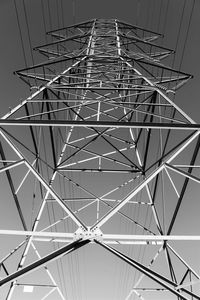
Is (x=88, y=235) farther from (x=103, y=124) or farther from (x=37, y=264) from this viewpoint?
(x=103, y=124)

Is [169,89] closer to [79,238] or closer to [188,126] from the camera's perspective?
[188,126]

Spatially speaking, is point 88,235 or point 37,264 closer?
point 37,264

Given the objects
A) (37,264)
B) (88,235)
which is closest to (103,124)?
(88,235)

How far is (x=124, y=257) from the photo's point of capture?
3.92 meters

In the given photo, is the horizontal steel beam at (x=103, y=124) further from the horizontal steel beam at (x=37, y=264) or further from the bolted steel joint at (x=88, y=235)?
the horizontal steel beam at (x=37, y=264)

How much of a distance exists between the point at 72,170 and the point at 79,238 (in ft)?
14.0

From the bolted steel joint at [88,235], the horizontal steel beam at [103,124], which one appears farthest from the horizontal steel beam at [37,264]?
the horizontal steel beam at [103,124]

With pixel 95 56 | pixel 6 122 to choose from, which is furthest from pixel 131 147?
pixel 6 122

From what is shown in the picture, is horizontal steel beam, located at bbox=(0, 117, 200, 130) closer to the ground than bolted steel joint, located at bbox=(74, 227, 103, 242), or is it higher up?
higher up

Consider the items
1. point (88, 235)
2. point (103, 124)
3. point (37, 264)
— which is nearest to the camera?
point (37, 264)

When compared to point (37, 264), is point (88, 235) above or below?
above

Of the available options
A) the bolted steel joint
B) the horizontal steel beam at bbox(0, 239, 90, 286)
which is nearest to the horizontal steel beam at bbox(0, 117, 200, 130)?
the bolted steel joint

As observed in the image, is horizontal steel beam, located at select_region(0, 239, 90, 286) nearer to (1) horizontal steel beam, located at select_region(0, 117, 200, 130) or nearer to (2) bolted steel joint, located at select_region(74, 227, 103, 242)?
(2) bolted steel joint, located at select_region(74, 227, 103, 242)

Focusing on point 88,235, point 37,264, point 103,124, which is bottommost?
point 37,264
